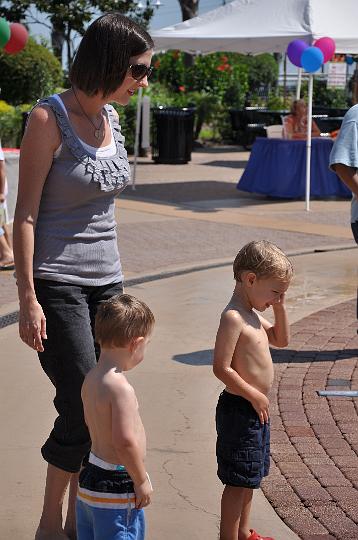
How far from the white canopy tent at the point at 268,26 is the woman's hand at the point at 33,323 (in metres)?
12.6

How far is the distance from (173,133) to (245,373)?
18.6 meters

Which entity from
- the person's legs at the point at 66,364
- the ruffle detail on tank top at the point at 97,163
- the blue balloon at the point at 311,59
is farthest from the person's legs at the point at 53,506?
the blue balloon at the point at 311,59

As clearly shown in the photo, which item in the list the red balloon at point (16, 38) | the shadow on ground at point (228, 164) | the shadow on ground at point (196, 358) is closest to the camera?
the shadow on ground at point (196, 358)

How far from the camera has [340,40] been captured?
15508mm

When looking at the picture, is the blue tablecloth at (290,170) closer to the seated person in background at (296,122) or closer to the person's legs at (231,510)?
the seated person in background at (296,122)

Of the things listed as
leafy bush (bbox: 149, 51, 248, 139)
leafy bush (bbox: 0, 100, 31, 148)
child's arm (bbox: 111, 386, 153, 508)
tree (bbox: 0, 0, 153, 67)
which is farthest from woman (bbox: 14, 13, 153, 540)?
tree (bbox: 0, 0, 153, 67)

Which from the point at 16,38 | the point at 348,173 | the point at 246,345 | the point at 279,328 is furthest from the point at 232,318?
the point at 16,38

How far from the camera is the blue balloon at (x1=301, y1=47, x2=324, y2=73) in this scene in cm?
1412

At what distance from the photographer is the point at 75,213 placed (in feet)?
11.7

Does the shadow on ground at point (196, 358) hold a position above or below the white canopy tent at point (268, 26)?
below

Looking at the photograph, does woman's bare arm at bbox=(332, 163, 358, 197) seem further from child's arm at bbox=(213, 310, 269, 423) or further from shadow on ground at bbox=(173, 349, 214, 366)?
child's arm at bbox=(213, 310, 269, 423)

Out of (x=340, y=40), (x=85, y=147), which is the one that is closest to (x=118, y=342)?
(x=85, y=147)

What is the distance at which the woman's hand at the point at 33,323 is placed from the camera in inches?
135

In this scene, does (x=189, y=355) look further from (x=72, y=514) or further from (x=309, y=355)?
(x=72, y=514)
